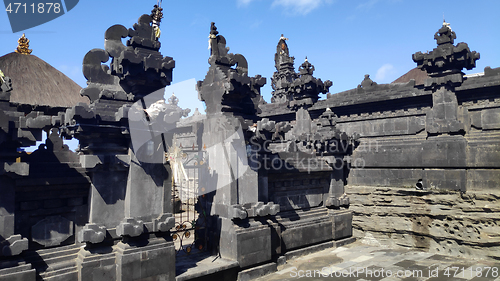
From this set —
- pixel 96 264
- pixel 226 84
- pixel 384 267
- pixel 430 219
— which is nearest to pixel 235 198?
pixel 226 84

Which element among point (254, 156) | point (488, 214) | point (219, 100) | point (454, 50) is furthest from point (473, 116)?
point (219, 100)

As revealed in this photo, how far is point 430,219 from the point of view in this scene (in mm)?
12398

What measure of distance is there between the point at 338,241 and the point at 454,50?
8112mm

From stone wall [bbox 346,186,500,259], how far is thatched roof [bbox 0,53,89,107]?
50.6ft

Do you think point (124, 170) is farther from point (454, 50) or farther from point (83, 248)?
point (454, 50)

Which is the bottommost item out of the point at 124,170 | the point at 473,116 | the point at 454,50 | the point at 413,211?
the point at 413,211

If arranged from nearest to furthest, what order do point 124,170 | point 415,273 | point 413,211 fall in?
point 124,170 → point 415,273 → point 413,211

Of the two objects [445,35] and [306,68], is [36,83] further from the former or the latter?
[445,35]

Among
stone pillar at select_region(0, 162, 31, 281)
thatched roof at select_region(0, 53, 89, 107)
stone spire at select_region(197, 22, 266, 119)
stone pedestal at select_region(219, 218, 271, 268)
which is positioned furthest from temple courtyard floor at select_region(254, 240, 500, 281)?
thatched roof at select_region(0, 53, 89, 107)

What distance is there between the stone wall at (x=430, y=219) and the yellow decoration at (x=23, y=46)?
18.6 metres

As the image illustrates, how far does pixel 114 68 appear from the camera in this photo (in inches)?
327

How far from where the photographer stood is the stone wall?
36.8 feet

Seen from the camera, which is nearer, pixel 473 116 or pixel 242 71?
pixel 242 71

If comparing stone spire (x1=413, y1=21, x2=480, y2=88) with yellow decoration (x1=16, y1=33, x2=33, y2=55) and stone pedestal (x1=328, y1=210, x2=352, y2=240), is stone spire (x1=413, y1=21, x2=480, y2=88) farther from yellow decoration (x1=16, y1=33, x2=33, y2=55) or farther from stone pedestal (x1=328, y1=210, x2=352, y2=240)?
yellow decoration (x1=16, y1=33, x2=33, y2=55)
